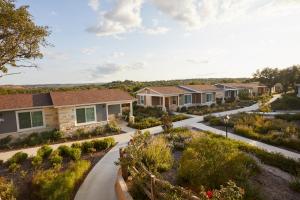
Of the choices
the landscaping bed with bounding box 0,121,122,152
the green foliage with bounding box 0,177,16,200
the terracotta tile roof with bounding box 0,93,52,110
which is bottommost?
the landscaping bed with bounding box 0,121,122,152

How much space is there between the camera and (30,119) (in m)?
18.5

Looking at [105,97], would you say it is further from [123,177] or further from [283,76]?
[283,76]

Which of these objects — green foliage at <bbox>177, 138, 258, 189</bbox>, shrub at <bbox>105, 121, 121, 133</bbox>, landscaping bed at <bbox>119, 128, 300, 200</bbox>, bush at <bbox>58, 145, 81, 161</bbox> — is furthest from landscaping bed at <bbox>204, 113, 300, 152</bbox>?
bush at <bbox>58, 145, 81, 161</bbox>

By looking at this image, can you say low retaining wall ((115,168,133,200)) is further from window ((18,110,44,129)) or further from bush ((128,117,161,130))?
window ((18,110,44,129))

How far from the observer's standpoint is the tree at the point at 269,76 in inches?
2100

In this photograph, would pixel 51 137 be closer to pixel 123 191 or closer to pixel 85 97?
pixel 85 97

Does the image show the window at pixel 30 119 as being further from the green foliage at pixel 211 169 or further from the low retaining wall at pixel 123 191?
the green foliage at pixel 211 169

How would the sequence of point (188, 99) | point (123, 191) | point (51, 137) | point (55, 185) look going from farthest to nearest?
point (188, 99)
point (51, 137)
point (55, 185)
point (123, 191)

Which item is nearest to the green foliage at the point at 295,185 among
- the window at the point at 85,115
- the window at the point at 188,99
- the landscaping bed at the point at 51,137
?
the landscaping bed at the point at 51,137

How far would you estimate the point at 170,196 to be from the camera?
527 cm

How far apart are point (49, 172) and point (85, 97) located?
12714mm

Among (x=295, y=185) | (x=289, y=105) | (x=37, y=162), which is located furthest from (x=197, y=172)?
(x=289, y=105)

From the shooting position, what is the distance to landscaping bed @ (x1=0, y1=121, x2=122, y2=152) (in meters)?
17.0

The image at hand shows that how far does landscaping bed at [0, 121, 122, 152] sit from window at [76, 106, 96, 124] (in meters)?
0.96
